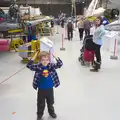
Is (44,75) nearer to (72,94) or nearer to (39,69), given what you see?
(39,69)

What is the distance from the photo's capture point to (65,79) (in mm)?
5750

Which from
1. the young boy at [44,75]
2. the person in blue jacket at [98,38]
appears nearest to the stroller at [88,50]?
the person in blue jacket at [98,38]

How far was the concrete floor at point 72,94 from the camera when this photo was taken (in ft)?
12.1

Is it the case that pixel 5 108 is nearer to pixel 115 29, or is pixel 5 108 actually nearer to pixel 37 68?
pixel 37 68

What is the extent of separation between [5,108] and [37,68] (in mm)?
1184

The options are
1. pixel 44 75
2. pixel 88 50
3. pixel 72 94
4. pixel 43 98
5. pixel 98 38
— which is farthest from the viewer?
pixel 88 50

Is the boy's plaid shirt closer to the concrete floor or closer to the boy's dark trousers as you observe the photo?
the boy's dark trousers

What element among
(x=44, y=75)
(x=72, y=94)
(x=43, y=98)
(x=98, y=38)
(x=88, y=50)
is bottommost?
(x=72, y=94)

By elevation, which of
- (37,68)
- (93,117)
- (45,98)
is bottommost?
(93,117)

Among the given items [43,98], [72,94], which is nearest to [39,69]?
[43,98]

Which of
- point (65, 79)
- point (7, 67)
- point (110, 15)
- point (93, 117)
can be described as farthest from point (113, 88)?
point (110, 15)

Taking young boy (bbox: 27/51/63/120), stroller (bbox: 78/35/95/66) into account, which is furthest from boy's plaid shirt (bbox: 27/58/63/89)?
stroller (bbox: 78/35/95/66)

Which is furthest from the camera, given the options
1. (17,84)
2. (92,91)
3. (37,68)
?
(17,84)

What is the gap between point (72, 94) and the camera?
15.1ft
